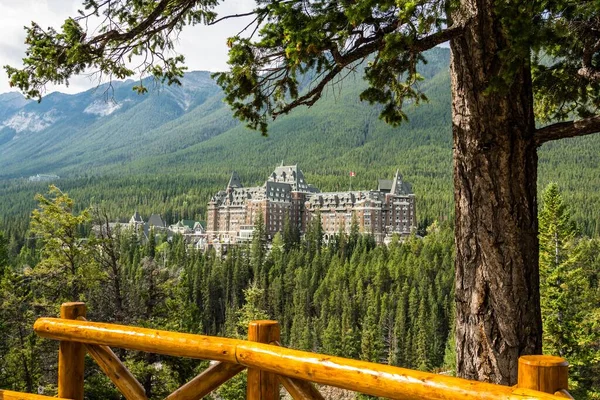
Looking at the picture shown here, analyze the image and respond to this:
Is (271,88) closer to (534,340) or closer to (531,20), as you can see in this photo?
(531,20)

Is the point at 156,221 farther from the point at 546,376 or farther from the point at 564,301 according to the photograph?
the point at 546,376

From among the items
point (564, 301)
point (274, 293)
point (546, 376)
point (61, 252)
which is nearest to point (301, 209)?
point (274, 293)

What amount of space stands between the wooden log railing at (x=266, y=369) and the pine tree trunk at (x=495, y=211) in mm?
1693

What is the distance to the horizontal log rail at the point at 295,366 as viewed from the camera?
2129mm

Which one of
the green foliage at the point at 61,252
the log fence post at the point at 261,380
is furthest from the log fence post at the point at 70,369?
the green foliage at the point at 61,252

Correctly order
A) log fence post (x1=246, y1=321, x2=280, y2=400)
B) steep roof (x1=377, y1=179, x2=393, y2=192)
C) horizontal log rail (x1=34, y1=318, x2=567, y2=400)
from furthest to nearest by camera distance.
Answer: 1. steep roof (x1=377, y1=179, x2=393, y2=192)
2. log fence post (x1=246, y1=321, x2=280, y2=400)
3. horizontal log rail (x1=34, y1=318, x2=567, y2=400)

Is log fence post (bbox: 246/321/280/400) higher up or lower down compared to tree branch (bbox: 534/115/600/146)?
lower down

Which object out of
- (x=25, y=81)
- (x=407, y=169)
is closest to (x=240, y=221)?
(x=407, y=169)

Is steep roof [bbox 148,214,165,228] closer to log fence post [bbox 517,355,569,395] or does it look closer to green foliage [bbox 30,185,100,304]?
green foliage [bbox 30,185,100,304]

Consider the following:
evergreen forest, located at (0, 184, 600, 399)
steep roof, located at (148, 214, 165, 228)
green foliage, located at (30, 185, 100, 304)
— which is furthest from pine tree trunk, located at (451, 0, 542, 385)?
steep roof, located at (148, 214, 165, 228)

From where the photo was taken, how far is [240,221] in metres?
96.3

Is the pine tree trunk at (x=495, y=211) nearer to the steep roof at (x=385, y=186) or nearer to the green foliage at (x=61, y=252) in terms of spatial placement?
the green foliage at (x=61, y=252)

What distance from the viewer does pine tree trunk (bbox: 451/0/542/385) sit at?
3.75 m

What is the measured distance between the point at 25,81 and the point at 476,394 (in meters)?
4.85
